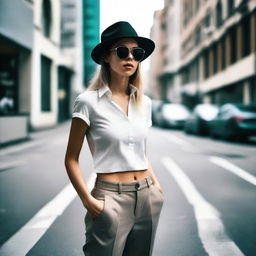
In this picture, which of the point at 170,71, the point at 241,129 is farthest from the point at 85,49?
the point at 241,129

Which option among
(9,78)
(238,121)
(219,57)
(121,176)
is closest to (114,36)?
(121,176)

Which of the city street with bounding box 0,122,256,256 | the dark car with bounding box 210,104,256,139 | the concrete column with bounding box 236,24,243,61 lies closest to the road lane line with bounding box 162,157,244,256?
the city street with bounding box 0,122,256,256

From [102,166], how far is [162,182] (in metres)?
5.32

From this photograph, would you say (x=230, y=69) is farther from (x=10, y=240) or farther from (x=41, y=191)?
(x=10, y=240)

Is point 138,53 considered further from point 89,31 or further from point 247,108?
point 89,31

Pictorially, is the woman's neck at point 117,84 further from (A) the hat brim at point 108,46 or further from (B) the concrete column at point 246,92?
(B) the concrete column at point 246,92

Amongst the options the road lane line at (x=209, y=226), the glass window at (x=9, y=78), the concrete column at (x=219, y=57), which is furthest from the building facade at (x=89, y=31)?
the road lane line at (x=209, y=226)

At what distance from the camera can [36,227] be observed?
4617 millimetres

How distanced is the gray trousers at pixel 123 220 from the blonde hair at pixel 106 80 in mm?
514

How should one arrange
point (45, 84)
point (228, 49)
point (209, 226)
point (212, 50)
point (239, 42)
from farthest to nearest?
1. point (212, 50)
2. point (228, 49)
3. point (239, 42)
4. point (45, 84)
5. point (209, 226)

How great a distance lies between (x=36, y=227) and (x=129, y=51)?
116 inches

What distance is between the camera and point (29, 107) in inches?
938

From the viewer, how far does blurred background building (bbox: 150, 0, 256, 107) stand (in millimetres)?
29266

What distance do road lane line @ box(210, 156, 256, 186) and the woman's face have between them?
214 inches
